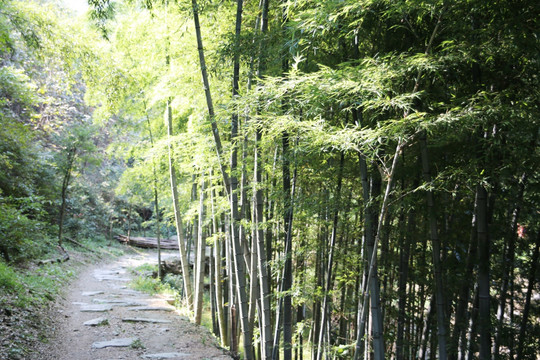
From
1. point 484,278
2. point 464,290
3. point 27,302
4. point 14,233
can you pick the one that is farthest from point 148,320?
point 484,278

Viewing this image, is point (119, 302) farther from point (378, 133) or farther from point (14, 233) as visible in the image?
point (378, 133)

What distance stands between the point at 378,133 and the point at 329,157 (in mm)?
1842

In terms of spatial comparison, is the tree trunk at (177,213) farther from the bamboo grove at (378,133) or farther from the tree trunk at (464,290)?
the tree trunk at (464,290)

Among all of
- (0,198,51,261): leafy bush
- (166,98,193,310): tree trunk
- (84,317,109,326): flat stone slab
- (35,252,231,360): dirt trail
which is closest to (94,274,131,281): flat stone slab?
(35,252,231,360): dirt trail

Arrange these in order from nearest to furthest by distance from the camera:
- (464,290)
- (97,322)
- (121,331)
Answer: (464,290), (121,331), (97,322)

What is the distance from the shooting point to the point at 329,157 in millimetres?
3971

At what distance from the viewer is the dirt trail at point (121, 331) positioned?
12.4 feet

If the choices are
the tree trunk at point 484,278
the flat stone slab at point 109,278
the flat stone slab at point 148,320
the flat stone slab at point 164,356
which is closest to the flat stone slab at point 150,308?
the flat stone slab at point 148,320

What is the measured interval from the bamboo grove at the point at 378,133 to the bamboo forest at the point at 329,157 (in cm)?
2

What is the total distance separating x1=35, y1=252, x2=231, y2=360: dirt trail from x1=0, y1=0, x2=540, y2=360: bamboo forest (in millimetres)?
41

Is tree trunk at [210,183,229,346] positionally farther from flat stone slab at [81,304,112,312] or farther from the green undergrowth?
the green undergrowth

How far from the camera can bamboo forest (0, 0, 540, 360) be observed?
2236 mm

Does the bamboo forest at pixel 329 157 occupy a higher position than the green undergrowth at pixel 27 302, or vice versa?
the bamboo forest at pixel 329 157

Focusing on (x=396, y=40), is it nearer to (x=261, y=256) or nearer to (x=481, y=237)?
(x=481, y=237)
